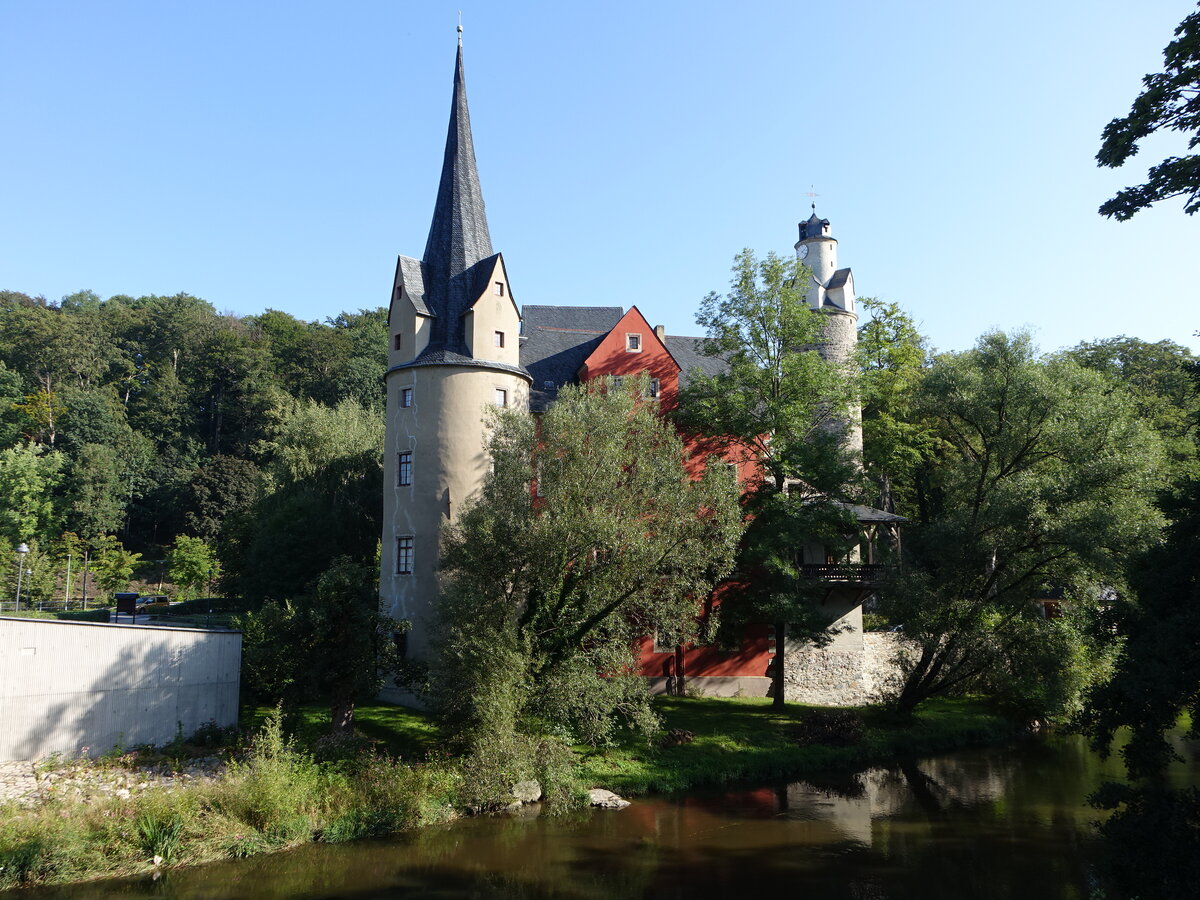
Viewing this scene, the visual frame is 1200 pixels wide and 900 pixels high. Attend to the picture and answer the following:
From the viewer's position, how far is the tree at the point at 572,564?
68.7ft

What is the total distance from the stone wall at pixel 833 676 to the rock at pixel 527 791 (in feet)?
45.4

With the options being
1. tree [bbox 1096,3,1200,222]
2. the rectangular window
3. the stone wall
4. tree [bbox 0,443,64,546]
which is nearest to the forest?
tree [bbox 0,443,64,546]

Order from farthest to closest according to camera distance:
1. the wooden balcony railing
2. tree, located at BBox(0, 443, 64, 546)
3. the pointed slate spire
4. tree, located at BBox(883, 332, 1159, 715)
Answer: tree, located at BBox(0, 443, 64, 546), the wooden balcony railing, the pointed slate spire, tree, located at BBox(883, 332, 1159, 715)

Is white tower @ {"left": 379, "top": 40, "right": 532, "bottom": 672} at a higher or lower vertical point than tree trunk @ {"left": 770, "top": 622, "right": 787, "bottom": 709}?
higher

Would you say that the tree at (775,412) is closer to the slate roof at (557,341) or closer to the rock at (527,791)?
the slate roof at (557,341)

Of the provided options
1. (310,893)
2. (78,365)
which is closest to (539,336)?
(310,893)

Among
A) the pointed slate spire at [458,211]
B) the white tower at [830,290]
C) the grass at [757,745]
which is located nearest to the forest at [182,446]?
the pointed slate spire at [458,211]

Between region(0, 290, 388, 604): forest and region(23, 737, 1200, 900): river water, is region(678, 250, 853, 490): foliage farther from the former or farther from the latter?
region(0, 290, 388, 604): forest

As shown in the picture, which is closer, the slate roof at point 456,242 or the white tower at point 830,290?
the slate roof at point 456,242

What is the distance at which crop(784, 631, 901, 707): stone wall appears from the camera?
31.9 m

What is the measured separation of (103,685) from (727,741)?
17.1 m

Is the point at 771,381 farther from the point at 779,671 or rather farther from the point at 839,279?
the point at 839,279

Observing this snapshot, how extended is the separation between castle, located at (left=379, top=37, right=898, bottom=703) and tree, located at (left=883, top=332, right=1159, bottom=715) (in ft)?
13.7

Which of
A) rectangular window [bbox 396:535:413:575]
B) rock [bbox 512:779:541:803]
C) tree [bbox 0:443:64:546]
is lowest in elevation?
rock [bbox 512:779:541:803]
